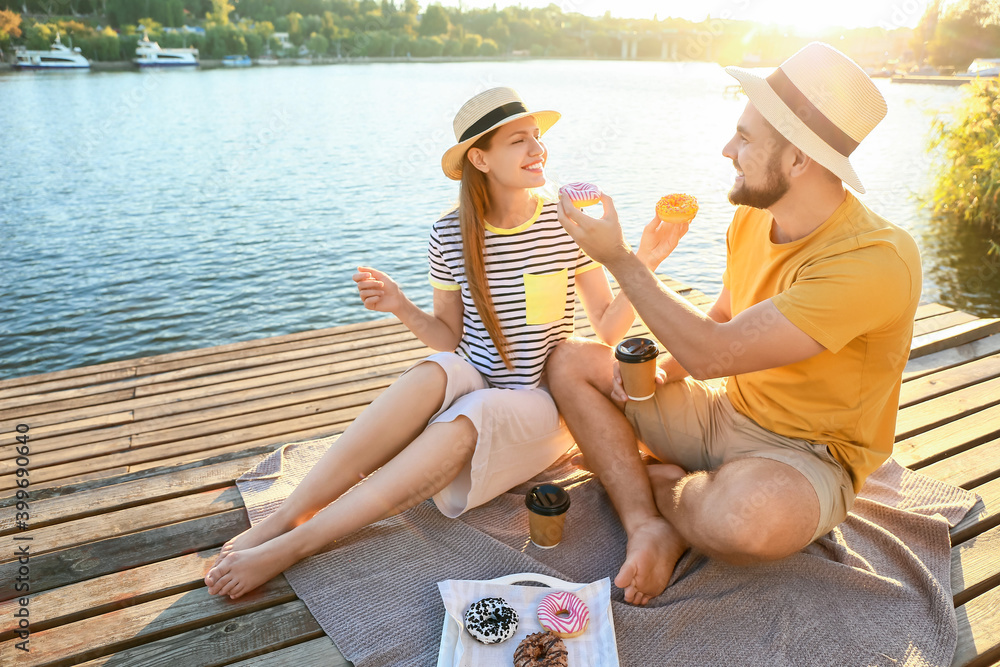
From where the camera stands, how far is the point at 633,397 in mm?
2336

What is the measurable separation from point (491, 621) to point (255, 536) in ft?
2.74

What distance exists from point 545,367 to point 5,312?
731cm

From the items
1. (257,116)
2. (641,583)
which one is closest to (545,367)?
(641,583)

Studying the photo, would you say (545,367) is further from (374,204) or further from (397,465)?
(374,204)

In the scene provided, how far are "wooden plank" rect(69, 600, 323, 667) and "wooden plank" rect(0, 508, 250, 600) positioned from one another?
1.32 ft

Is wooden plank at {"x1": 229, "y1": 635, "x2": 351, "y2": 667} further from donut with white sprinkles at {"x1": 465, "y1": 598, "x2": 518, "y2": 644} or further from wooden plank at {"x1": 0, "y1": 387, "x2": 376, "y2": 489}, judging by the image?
wooden plank at {"x1": 0, "y1": 387, "x2": 376, "y2": 489}

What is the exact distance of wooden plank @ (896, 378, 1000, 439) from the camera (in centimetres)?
296

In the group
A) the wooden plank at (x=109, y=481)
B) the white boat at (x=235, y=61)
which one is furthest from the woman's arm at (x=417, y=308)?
the white boat at (x=235, y=61)

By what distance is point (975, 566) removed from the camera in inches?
85.4

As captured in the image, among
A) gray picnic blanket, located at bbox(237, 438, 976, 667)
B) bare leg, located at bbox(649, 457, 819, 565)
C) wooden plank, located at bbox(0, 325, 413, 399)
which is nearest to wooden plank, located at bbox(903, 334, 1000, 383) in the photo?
gray picnic blanket, located at bbox(237, 438, 976, 667)

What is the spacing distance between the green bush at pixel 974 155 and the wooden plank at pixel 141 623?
9880 millimetres

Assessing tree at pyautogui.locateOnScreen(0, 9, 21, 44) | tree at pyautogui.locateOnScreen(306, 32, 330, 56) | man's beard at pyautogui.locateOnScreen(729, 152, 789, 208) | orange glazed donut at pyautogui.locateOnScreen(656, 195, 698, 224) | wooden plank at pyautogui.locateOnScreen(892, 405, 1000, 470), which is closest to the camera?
man's beard at pyautogui.locateOnScreen(729, 152, 789, 208)

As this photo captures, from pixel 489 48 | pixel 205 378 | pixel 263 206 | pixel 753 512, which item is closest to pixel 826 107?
pixel 753 512

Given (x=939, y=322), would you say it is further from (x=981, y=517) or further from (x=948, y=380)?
(x=981, y=517)
